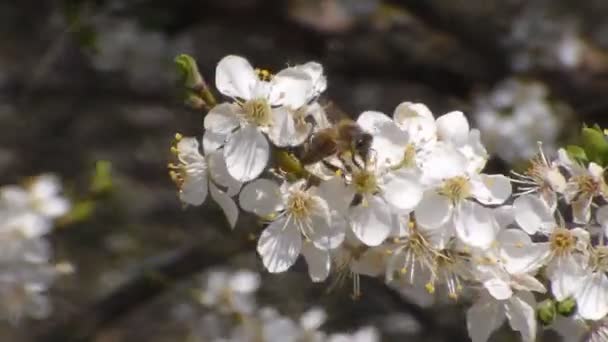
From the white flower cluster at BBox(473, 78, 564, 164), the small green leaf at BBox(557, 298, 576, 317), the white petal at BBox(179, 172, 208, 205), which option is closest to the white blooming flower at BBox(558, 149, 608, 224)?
the small green leaf at BBox(557, 298, 576, 317)

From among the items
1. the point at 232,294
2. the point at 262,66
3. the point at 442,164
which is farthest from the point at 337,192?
the point at 262,66

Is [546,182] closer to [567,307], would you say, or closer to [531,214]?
[531,214]

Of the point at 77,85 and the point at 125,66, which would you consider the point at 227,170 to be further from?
the point at 77,85

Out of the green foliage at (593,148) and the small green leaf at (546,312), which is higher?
the green foliage at (593,148)

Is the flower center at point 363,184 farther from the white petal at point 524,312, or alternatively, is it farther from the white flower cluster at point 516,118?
the white flower cluster at point 516,118

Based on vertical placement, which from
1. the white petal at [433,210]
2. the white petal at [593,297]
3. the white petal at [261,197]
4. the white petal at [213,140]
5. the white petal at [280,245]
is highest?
the white petal at [213,140]

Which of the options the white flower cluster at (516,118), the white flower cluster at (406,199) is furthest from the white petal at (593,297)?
the white flower cluster at (516,118)
